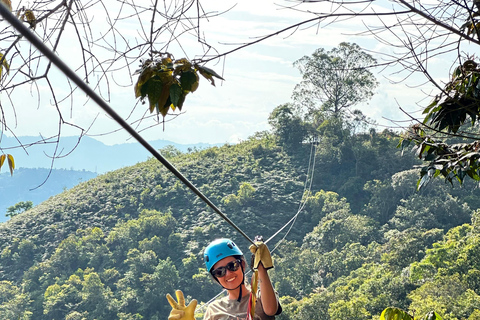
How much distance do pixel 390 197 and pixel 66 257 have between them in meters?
16.0

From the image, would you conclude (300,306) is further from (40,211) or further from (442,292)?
(40,211)

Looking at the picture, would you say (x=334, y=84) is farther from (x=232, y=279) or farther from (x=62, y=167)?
(x=62, y=167)

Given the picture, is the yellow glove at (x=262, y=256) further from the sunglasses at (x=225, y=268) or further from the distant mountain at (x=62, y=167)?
the distant mountain at (x=62, y=167)

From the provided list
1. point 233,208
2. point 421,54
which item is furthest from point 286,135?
point 421,54

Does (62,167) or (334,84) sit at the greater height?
(62,167)

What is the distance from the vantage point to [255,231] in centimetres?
2720

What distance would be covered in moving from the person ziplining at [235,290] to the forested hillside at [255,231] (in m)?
12.3

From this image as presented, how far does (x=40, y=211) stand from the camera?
101ft

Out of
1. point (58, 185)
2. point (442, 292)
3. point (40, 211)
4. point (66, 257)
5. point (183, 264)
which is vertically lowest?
point (442, 292)

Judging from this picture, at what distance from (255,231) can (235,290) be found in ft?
84.2

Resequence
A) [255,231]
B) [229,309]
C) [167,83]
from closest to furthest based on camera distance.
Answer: [167,83] < [229,309] < [255,231]

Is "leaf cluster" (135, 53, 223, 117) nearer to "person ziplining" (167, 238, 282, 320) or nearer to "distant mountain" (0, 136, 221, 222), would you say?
"person ziplining" (167, 238, 282, 320)

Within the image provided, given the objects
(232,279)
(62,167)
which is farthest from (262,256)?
(62,167)

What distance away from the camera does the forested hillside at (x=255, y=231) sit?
56.4ft
